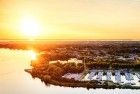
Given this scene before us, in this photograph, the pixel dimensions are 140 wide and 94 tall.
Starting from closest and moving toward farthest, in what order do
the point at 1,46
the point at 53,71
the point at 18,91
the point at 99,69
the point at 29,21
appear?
the point at 18,91 → the point at 29,21 → the point at 53,71 → the point at 99,69 → the point at 1,46

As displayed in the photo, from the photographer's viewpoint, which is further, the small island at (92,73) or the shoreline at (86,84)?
the small island at (92,73)

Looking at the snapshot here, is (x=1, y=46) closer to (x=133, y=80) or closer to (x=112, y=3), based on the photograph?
(x=133, y=80)

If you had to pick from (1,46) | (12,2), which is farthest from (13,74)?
(1,46)

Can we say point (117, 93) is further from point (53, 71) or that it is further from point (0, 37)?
point (0, 37)

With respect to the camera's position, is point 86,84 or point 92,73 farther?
point 92,73

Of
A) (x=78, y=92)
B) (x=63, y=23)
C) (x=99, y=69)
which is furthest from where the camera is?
(x=99, y=69)

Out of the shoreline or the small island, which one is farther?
the small island

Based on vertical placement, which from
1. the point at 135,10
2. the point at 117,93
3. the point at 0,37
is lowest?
the point at 117,93

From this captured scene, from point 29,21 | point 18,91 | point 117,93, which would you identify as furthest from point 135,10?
point 18,91

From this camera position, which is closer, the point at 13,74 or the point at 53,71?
the point at 13,74

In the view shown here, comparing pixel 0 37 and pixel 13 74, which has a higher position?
pixel 0 37
